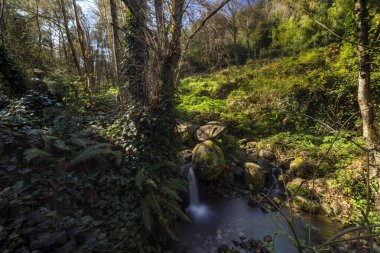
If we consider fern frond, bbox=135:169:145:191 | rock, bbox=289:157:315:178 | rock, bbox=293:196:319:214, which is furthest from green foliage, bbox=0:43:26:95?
rock, bbox=289:157:315:178

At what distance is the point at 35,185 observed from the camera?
311 cm

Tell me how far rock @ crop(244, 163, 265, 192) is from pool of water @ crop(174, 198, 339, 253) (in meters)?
0.74

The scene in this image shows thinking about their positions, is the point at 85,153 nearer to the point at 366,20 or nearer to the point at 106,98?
the point at 106,98

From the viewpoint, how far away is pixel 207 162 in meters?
7.04

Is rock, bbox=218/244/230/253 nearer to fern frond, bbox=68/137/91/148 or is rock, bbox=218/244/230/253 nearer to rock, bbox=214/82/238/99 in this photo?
fern frond, bbox=68/137/91/148

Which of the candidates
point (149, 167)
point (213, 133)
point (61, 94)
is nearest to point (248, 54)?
point (213, 133)

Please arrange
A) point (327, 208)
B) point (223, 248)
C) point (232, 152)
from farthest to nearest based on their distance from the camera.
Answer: point (232, 152)
point (327, 208)
point (223, 248)

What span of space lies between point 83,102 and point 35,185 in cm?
442

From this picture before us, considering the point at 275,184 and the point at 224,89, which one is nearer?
the point at 275,184

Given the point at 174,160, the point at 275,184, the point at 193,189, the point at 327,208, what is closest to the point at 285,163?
the point at 275,184

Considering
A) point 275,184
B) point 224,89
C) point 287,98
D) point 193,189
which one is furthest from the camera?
point 224,89

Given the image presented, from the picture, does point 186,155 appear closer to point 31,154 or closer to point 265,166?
point 265,166

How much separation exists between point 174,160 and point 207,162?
82.3 inches

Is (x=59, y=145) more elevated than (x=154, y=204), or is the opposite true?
(x=59, y=145)
